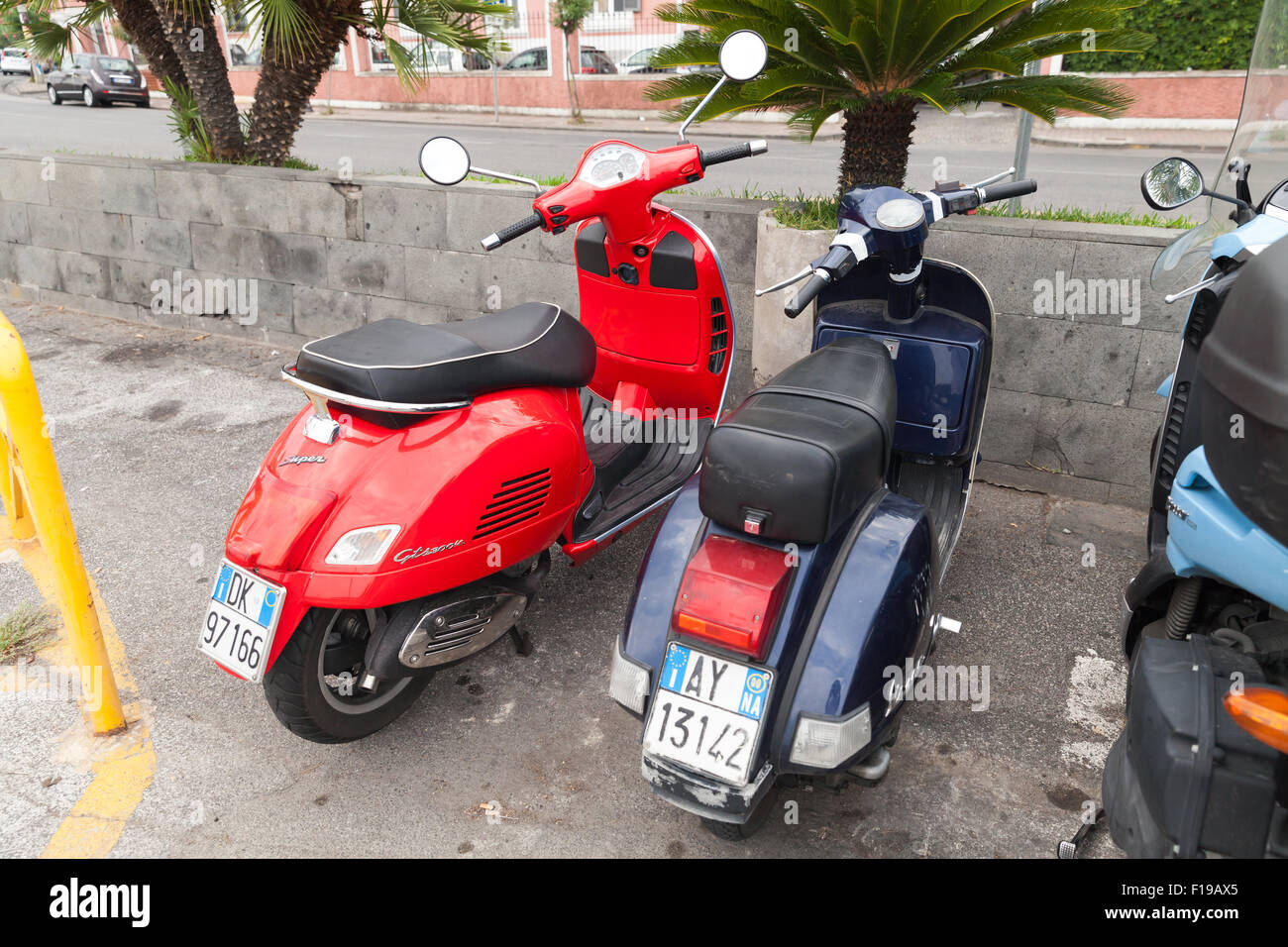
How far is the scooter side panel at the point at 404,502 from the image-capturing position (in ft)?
7.72

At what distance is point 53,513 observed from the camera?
2.56 m

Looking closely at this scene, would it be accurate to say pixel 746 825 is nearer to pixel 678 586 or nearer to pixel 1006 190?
pixel 678 586

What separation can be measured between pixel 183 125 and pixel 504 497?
5.76 m

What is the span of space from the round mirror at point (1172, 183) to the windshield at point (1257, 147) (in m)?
0.14

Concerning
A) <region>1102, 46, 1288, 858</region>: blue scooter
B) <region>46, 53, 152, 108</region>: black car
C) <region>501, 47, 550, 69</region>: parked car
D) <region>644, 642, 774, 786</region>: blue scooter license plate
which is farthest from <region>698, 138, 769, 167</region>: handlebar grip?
<region>46, 53, 152, 108</region>: black car

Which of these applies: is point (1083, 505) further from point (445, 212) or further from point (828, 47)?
point (445, 212)

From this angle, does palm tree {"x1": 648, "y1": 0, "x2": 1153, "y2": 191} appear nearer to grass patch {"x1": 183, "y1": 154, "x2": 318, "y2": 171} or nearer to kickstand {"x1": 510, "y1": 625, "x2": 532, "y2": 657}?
kickstand {"x1": 510, "y1": 625, "x2": 532, "y2": 657}

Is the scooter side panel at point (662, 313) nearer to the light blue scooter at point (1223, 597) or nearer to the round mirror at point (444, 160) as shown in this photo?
the round mirror at point (444, 160)

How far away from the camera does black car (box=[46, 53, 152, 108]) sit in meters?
25.8

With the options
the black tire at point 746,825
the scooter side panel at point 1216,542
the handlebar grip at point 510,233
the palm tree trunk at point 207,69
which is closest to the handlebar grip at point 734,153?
the handlebar grip at point 510,233

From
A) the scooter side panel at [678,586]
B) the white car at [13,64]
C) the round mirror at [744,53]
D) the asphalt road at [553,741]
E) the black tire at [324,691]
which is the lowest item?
the asphalt road at [553,741]

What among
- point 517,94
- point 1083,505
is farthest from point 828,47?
point 517,94

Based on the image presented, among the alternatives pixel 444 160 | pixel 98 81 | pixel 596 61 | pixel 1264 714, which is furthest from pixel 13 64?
pixel 1264 714

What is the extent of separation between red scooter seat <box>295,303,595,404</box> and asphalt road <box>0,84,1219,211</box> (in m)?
6.18
